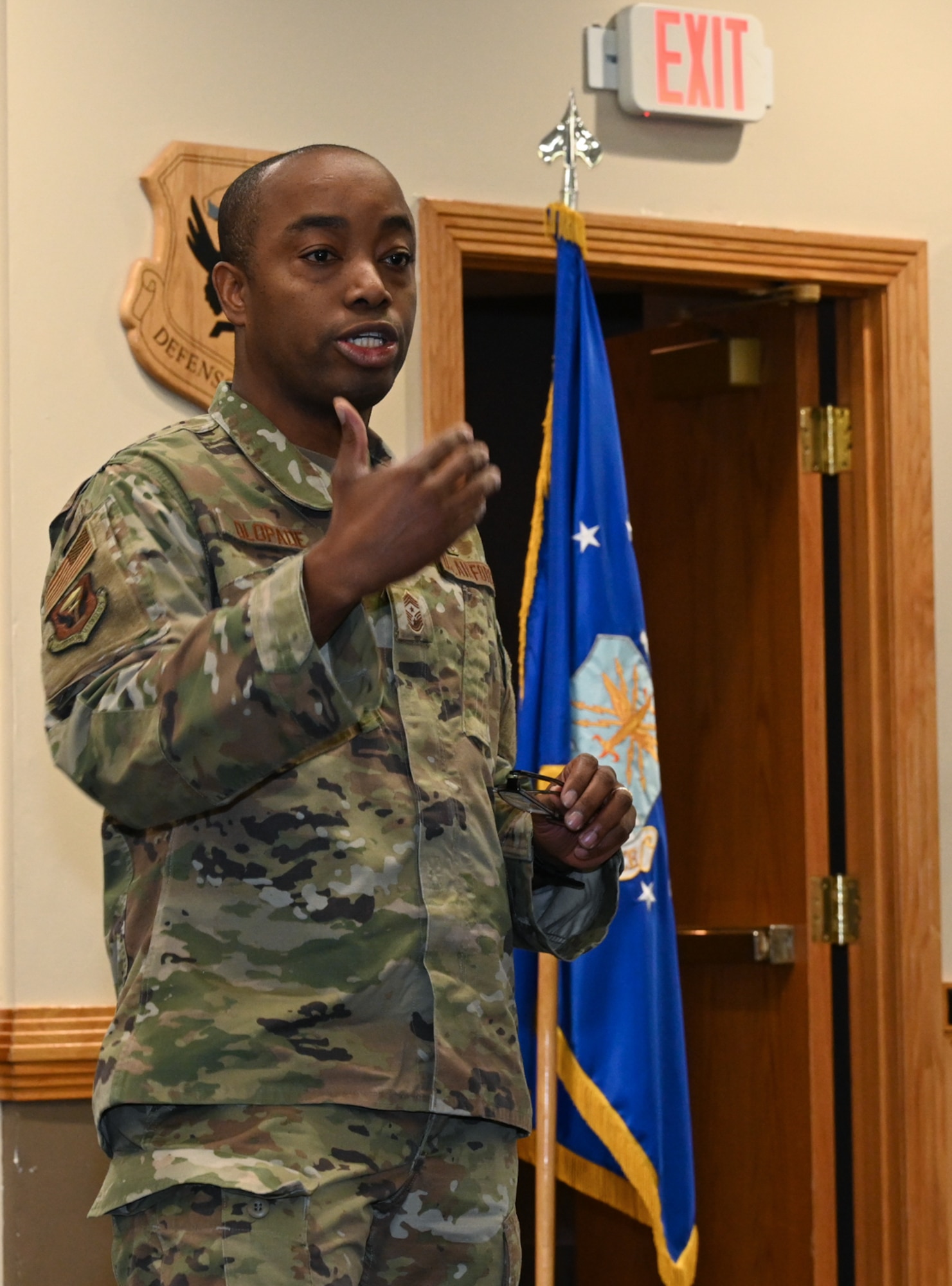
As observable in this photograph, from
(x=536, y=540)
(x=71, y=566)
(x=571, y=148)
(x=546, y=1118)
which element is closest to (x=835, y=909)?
(x=546, y=1118)

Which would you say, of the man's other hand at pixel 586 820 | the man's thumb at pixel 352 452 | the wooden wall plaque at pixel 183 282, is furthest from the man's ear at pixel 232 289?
the wooden wall plaque at pixel 183 282

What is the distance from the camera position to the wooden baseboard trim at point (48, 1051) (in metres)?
2.53

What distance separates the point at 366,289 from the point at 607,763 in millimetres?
1469

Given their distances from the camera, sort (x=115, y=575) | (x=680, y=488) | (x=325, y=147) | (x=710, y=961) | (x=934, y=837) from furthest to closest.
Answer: (x=680, y=488) → (x=710, y=961) → (x=934, y=837) → (x=325, y=147) → (x=115, y=575)

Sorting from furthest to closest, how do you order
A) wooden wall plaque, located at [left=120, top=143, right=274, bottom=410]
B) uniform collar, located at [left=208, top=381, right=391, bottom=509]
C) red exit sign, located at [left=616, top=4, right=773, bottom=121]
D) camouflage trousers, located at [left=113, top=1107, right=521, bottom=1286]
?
red exit sign, located at [left=616, top=4, right=773, bottom=121]
wooden wall plaque, located at [left=120, top=143, right=274, bottom=410]
uniform collar, located at [left=208, top=381, right=391, bottom=509]
camouflage trousers, located at [left=113, top=1107, right=521, bottom=1286]

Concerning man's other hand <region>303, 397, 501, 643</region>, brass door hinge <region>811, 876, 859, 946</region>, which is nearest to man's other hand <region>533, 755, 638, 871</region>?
man's other hand <region>303, 397, 501, 643</region>

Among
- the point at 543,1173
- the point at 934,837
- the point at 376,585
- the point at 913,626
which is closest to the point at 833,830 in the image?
the point at 934,837

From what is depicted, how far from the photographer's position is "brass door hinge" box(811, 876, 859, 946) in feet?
10.8

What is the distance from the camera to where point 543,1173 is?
110 inches

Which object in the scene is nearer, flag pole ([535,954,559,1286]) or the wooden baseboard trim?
the wooden baseboard trim

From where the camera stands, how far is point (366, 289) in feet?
5.00

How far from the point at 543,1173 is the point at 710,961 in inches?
30.3

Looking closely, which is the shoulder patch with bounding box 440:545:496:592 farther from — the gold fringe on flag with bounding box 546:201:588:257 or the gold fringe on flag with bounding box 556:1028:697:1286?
the gold fringe on flag with bounding box 556:1028:697:1286

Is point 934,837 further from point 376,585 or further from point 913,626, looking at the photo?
point 376,585
